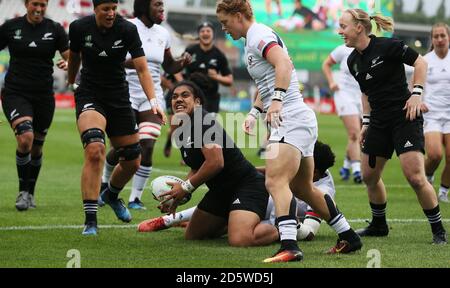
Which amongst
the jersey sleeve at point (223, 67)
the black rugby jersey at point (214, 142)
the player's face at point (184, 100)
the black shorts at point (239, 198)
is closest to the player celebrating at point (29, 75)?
the player's face at point (184, 100)

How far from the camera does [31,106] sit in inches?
427

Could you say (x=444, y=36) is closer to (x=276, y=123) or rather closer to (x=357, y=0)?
(x=276, y=123)

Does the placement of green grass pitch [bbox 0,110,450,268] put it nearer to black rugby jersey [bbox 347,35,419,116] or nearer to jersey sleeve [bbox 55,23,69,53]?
black rugby jersey [bbox 347,35,419,116]

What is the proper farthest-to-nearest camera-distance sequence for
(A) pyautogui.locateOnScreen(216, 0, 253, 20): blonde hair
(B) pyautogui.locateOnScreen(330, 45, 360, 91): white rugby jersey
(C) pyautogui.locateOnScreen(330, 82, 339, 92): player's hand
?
(C) pyautogui.locateOnScreen(330, 82, 339, 92): player's hand → (B) pyautogui.locateOnScreen(330, 45, 360, 91): white rugby jersey → (A) pyautogui.locateOnScreen(216, 0, 253, 20): blonde hair

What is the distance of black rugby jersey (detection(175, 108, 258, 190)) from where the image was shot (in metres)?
8.40

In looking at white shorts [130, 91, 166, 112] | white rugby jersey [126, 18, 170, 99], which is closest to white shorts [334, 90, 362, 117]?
white rugby jersey [126, 18, 170, 99]

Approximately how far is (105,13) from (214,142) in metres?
1.65

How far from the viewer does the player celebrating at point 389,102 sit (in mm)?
8305

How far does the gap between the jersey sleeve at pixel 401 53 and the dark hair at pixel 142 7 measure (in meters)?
3.78

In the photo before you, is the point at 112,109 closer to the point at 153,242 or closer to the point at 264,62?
the point at 153,242

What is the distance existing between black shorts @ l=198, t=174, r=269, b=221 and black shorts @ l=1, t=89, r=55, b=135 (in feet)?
9.90

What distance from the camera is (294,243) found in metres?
7.29

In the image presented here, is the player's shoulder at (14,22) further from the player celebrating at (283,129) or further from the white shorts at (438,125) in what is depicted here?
the white shorts at (438,125)
